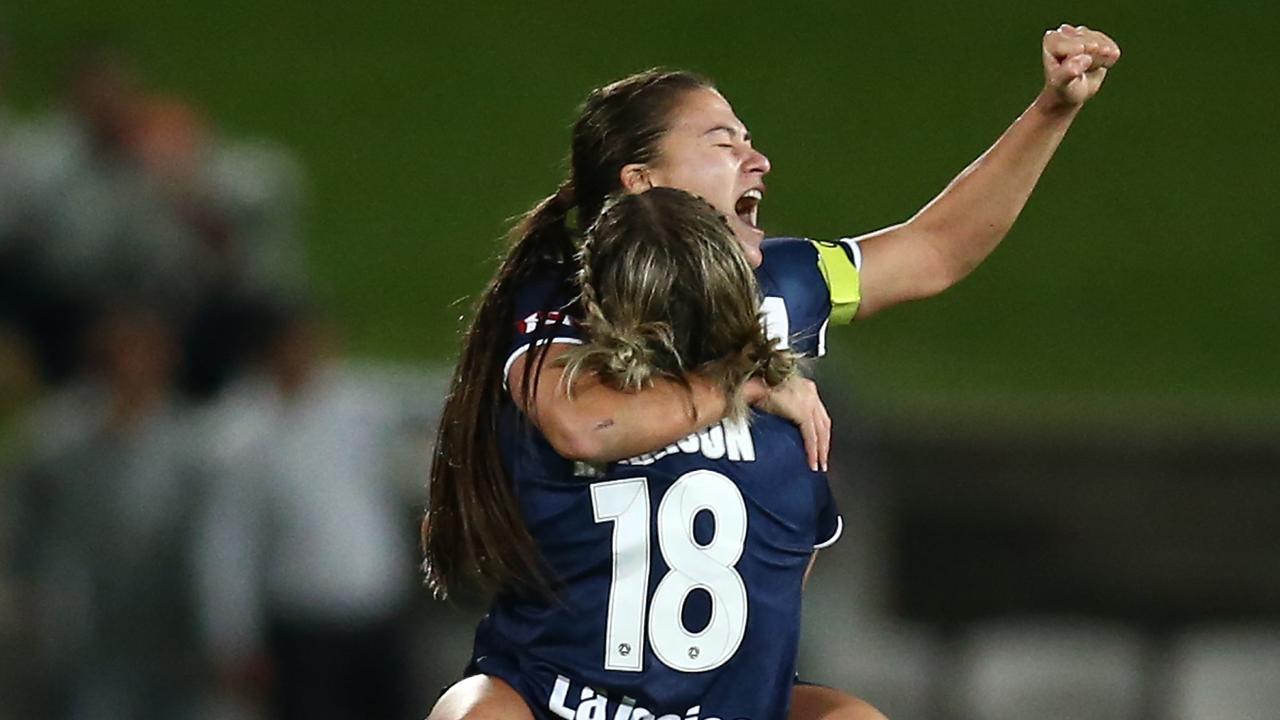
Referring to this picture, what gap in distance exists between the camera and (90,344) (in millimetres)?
8344

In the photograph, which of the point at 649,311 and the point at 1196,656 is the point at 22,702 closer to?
the point at 1196,656

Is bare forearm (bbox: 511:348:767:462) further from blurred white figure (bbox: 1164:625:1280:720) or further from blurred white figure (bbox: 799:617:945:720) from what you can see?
blurred white figure (bbox: 1164:625:1280:720)

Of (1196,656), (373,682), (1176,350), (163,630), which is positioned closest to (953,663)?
(1196,656)

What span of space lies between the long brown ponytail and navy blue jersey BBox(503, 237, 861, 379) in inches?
1.8

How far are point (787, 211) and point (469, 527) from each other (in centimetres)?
919

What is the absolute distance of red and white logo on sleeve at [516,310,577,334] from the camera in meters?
3.26

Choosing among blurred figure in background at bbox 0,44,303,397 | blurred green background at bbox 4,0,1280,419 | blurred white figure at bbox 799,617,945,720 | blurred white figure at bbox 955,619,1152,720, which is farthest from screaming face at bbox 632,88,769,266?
blurred green background at bbox 4,0,1280,419

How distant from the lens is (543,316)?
329 centimetres

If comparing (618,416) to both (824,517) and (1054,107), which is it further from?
(1054,107)

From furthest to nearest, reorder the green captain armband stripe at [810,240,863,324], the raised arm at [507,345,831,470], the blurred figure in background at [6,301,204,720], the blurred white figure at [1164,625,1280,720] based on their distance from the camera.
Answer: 1. the blurred white figure at [1164,625,1280,720]
2. the blurred figure in background at [6,301,204,720]
3. the green captain armband stripe at [810,240,863,324]
4. the raised arm at [507,345,831,470]

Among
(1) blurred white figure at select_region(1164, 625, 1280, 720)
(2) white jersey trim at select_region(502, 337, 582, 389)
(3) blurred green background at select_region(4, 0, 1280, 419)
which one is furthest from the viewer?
(3) blurred green background at select_region(4, 0, 1280, 419)

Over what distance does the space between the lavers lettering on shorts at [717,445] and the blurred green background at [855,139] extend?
808cm

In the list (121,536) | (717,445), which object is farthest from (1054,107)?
(121,536)

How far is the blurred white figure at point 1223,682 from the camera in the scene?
8781 mm
